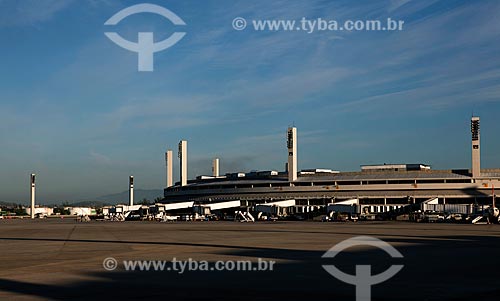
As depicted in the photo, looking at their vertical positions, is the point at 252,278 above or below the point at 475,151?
below

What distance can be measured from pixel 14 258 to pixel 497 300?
26.5 m

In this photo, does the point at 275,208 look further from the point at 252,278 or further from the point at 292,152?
the point at 252,278

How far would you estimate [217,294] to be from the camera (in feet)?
65.3

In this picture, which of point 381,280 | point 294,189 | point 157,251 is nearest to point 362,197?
point 294,189

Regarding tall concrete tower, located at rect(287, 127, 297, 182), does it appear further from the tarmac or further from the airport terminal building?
the tarmac

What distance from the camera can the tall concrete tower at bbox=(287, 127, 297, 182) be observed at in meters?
197

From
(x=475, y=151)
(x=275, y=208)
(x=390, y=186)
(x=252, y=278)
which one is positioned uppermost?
(x=475, y=151)

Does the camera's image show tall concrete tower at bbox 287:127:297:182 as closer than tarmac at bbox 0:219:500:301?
No

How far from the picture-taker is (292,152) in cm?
19688

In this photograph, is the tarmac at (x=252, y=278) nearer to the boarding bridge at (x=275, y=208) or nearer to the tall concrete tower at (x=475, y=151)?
the boarding bridge at (x=275, y=208)

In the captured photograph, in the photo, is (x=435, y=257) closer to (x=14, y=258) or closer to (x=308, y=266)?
(x=308, y=266)

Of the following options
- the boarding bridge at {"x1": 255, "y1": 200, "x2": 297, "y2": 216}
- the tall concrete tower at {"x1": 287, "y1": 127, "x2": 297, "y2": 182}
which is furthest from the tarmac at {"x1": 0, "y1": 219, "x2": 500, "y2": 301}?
the tall concrete tower at {"x1": 287, "y1": 127, "x2": 297, "y2": 182}

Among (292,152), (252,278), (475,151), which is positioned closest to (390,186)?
(475,151)

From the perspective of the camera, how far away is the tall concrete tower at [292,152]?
19700 centimetres
